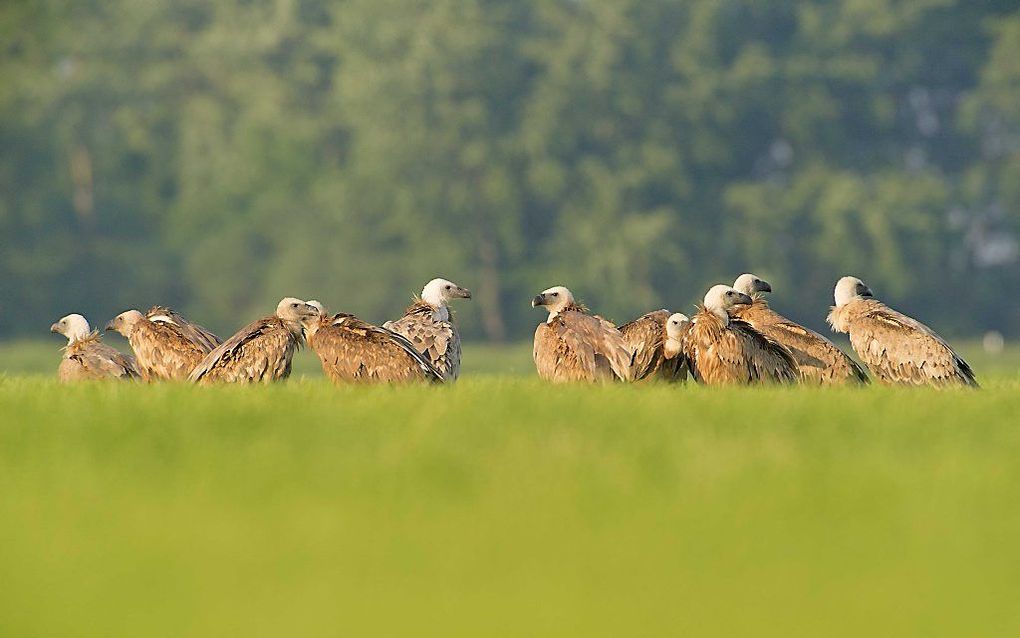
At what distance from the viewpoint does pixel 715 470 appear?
322 inches

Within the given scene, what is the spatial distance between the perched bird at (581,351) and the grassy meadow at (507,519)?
145 inches

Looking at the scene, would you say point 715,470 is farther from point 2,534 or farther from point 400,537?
point 2,534

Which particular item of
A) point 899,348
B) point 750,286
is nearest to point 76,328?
point 750,286

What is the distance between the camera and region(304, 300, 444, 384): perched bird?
13516 millimetres

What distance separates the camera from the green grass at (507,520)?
6.29 metres

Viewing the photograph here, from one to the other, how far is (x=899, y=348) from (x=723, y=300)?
4.76ft

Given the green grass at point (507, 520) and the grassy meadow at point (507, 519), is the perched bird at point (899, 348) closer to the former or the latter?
the grassy meadow at point (507, 519)

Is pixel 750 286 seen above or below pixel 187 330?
above

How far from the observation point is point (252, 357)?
13703 millimetres

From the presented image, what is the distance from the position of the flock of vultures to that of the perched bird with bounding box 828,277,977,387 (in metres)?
0.01

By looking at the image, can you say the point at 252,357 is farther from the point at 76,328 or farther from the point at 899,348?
the point at 899,348

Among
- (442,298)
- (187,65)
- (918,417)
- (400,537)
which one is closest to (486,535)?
(400,537)

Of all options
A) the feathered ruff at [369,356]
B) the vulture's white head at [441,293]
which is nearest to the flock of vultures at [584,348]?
the feathered ruff at [369,356]

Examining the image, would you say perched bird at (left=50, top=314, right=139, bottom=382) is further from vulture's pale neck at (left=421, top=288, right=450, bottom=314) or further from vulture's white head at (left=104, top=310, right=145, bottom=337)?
vulture's pale neck at (left=421, top=288, right=450, bottom=314)
